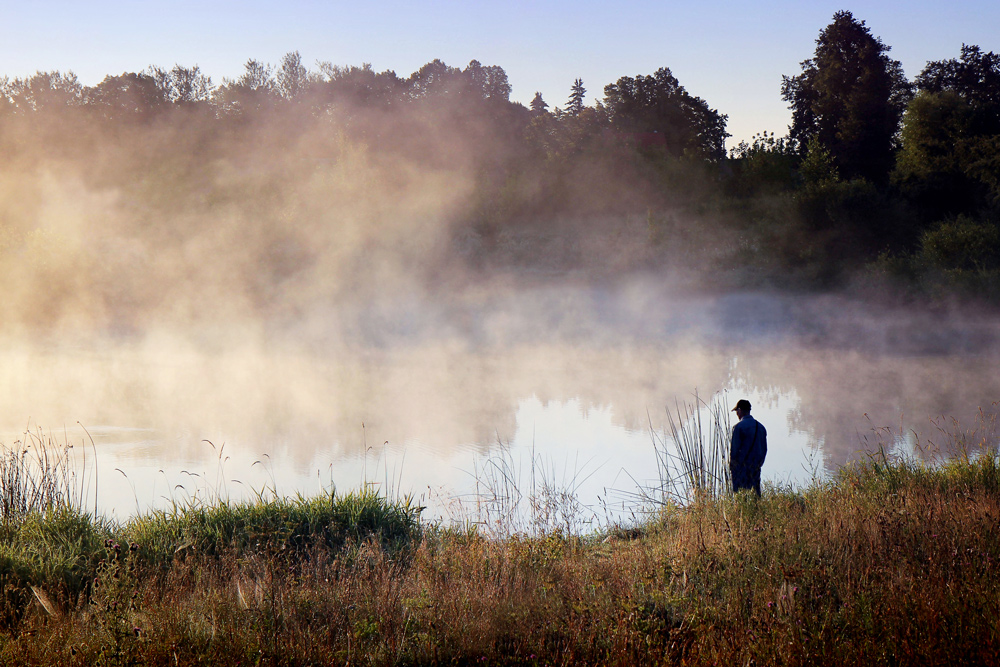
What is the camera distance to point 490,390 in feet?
64.0

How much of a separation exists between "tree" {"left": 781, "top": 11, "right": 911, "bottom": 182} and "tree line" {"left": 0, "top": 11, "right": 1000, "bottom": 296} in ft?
0.28

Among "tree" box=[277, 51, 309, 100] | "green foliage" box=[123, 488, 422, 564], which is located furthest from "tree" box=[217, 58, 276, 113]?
"green foliage" box=[123, 488, 422, 564]

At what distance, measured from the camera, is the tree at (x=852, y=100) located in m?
36.8

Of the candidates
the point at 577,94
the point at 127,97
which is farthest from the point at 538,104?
the point at 127,97

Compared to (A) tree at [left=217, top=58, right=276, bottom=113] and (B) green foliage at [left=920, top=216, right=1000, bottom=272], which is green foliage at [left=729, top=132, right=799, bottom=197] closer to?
(B) green foliage at [left=920, top=216, right=1000, bottom=272]

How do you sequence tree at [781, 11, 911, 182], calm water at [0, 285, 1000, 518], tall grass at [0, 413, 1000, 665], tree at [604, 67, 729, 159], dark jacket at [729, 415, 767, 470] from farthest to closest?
tree at [604, 67, 729, 159]
tree at [781, 11, 911, 182]
calm water at [0, 285, 1000, 518]
dark jacket at [729, 415, 767, 470]
tall grass at [0, 413, 1000, 665]

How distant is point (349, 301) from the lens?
3722 centimetres

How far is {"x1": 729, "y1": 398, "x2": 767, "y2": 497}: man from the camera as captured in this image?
26.3 ft

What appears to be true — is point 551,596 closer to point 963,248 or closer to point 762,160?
point 963,248

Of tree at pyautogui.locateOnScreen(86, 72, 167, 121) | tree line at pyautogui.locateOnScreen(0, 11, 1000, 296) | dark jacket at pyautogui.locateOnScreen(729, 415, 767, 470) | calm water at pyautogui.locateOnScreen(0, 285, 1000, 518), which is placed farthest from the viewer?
tree at pyautogui.locateOnScreen(86, 72, 167, 121)

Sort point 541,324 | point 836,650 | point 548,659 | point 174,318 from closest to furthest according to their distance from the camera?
point 836,650
point 548,659
point 541,324
point 174,318

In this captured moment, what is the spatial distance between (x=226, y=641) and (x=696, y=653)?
2.43 metres

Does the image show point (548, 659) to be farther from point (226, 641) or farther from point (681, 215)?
point (681, 215)

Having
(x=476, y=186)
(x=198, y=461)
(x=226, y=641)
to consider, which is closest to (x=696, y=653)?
(x=226, y=641)
